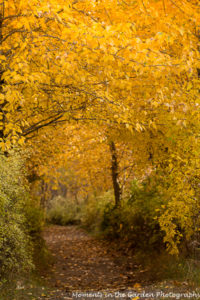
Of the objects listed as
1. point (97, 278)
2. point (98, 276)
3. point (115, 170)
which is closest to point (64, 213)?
point (115, 170)

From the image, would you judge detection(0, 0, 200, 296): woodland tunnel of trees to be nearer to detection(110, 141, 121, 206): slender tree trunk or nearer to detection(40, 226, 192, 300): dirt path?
detection(110, 141, 121, 206): slender tree trunk

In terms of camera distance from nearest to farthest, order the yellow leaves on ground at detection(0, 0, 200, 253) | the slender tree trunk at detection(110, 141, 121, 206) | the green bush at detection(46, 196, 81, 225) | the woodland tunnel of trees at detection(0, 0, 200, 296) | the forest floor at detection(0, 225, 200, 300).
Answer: the yellow leaves on ground at detection(0, 0, 200, 253) → the woodland tunnel of trees at detection(0, 0, 200, 296) → the forest floor at detection(0, 225, 200, 300) → the slender tree trunk at detection(110, 141, 121, 206) → the green bush at detection(46, 196, 81, 225)

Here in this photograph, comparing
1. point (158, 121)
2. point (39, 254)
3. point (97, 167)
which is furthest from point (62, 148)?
point (158, 121)

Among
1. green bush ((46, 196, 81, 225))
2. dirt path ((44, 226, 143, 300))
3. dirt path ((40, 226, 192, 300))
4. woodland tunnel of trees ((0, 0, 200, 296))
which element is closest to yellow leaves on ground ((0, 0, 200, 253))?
woodland tunnel of trees ((0, 0, 200, 296))

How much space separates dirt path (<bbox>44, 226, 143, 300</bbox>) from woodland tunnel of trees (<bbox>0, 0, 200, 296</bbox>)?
34.8 inches

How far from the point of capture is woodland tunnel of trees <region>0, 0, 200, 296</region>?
16.3 ft

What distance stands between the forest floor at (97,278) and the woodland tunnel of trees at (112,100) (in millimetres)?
681

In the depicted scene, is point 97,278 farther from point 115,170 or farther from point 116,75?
point 115,170

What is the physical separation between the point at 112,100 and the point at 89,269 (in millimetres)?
5438

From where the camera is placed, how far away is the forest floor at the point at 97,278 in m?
5.69

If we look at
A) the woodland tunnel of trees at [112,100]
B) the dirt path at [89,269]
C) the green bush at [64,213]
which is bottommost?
the green bush at [64,213]

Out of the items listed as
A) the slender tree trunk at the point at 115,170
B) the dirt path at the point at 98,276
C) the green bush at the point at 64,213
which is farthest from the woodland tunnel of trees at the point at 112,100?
the green bush at the point at 64,213

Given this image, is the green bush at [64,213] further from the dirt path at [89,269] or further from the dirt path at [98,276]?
the dirt path at [98,276]

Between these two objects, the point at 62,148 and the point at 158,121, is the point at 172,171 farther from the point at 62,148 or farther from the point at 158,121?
the point at 62,148
